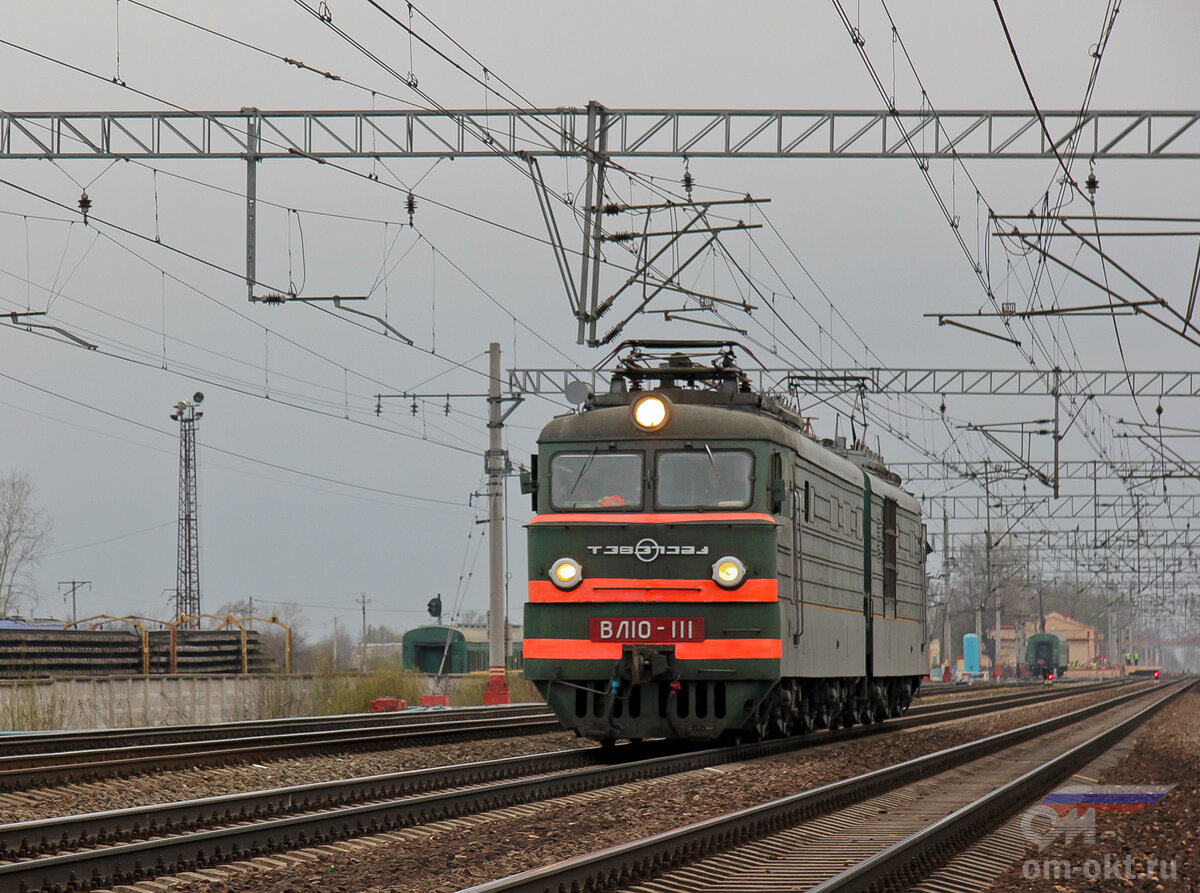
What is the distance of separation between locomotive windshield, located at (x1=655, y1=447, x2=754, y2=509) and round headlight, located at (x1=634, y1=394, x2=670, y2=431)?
1.13ft

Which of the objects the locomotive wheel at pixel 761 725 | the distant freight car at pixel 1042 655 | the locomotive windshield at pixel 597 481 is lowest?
the distant freight car at pixel 1042 655

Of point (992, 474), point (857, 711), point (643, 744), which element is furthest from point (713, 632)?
point (992, 474)

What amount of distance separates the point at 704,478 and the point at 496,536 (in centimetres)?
1657

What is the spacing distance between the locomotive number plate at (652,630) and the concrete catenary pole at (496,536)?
1619 cm

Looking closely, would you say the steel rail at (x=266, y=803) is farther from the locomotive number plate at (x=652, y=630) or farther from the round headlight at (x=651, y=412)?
the round headlight at (x=651, y=412)

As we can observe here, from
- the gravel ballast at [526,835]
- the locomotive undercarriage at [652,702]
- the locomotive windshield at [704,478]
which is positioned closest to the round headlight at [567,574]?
the locomotive undercarriage at [652,702]

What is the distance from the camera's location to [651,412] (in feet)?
51.6

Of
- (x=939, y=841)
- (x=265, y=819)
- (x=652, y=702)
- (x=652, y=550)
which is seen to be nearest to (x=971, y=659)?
(x=652, y=702)

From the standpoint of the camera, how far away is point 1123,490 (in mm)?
56750

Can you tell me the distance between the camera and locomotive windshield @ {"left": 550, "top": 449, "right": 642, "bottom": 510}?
15570mm

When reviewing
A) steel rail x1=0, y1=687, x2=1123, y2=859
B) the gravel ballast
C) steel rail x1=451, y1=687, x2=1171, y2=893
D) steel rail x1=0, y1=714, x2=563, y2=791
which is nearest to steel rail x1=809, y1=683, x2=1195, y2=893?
steel rail x1=451, y1=687, x2=1171, y2=893

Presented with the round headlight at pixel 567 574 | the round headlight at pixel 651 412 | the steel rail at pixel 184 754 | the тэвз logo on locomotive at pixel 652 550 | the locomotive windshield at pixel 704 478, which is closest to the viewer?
the steel rail at pixel 184 754

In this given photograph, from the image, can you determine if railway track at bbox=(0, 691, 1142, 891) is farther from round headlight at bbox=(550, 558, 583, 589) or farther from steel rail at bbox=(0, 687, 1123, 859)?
round headlight at bbox=(550, 558, 583, 589)

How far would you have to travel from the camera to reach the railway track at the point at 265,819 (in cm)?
835
